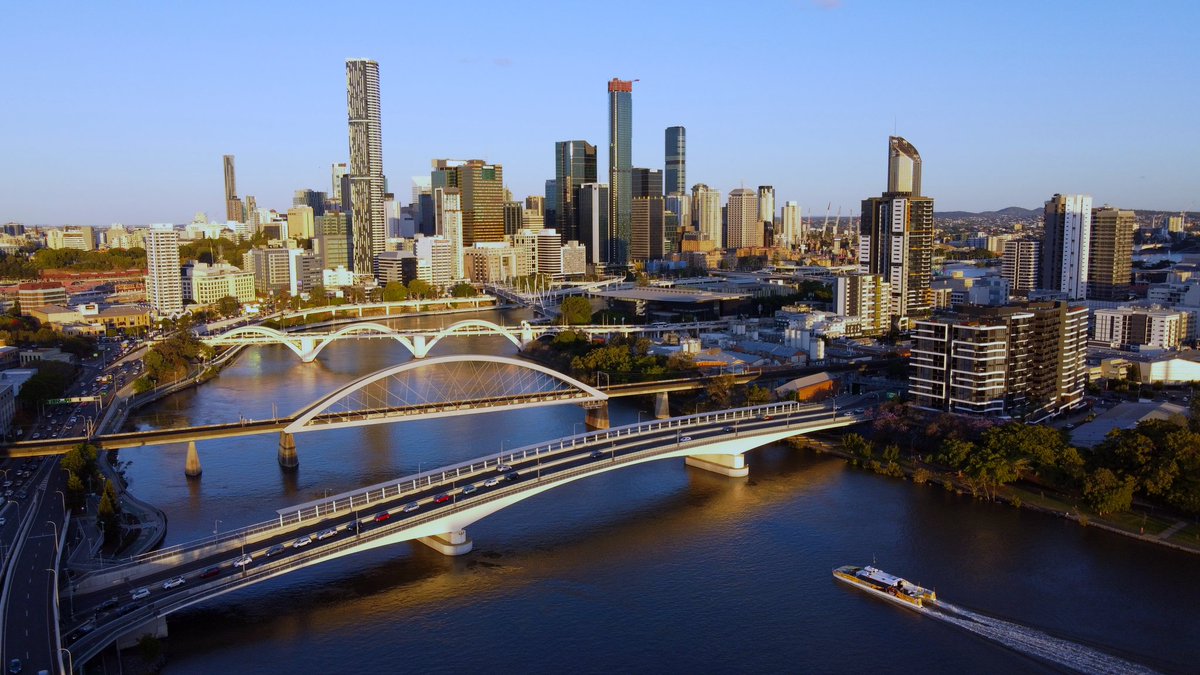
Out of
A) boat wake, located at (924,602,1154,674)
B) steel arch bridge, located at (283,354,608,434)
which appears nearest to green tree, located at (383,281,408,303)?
steel arch bridge, located at (283,354,608,434)

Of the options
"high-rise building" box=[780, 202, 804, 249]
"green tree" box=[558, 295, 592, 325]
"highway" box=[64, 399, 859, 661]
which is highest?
"high-rise building" box=[780, 202, 804, 249]

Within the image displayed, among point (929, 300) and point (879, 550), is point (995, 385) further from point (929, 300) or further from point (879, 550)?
point (929, 300)

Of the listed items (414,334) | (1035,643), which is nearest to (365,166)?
(414,334)

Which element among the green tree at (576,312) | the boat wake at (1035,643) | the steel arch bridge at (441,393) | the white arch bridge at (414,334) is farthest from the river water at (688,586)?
the green tree at (576,312)

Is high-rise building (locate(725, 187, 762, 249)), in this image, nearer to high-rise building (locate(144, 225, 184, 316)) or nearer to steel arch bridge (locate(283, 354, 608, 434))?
high-rise building (locate(144, 225, 184, 316))

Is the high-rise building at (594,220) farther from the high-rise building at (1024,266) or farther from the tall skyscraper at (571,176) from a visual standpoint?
the high-rise building at (1024,266)

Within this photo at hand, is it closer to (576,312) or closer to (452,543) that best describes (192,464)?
(452,543)

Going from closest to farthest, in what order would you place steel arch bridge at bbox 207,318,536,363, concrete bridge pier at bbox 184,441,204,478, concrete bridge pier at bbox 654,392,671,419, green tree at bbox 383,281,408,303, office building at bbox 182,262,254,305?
concrete bridge pier at bbox 184,441,204,478 < concrete bridge pier at bbox 654,392,671,419 < steel arch bridge at bbox 207,318,536,363 < office building at bbox 182,262,254,305 < green tree at bbox 383,281,408,303
